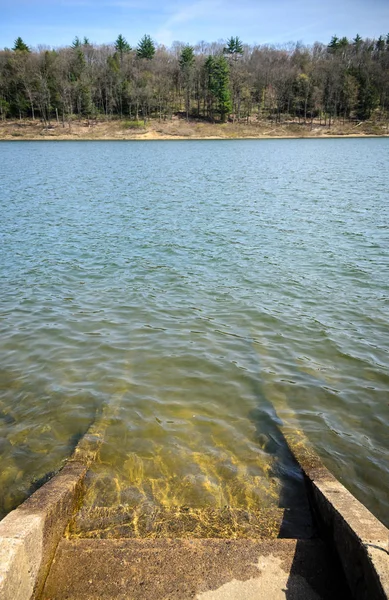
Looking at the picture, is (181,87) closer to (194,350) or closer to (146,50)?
(146,50)

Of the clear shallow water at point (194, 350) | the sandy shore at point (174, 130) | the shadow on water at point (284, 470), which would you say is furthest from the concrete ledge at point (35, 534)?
the sandy shore at point (174, 130)

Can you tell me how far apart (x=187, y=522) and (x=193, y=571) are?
0.83 meters

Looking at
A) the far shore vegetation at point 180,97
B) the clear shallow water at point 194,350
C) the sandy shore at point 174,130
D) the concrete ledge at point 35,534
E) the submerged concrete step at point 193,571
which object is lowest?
the clear shallow water at point 194,350

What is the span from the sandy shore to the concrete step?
107531mm

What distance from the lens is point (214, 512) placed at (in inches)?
192

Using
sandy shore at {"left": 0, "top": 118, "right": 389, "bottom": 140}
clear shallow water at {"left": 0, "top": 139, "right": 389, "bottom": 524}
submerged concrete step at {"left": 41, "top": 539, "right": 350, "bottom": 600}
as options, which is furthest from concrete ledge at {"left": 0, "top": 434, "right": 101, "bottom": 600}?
sandy shore at {"left": 0, "top": 118, "right": 389, "bottom": 140}

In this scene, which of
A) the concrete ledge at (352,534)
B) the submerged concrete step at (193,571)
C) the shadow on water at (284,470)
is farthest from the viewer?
the shadow on water at (284,470)

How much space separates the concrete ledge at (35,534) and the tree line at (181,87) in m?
119

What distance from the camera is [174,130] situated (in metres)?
107

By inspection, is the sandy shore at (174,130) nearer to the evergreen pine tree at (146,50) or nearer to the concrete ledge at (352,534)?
the evergreen pine tree at (146,50)

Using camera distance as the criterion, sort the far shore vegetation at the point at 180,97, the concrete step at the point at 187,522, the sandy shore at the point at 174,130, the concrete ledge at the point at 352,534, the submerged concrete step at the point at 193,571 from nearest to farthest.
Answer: the concrete ledge at the point at 352,534 < the submerged concrete step at the point at 193,571 < the concrete step at the point at 187,522 < the sandy shore at the point at 174,130 < the far shore vegetation at the point at 180,97

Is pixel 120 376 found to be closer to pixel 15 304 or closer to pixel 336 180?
pixel 15 304

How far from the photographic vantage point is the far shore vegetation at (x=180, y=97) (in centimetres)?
10819

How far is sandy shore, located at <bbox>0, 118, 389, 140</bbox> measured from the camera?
102 metres
